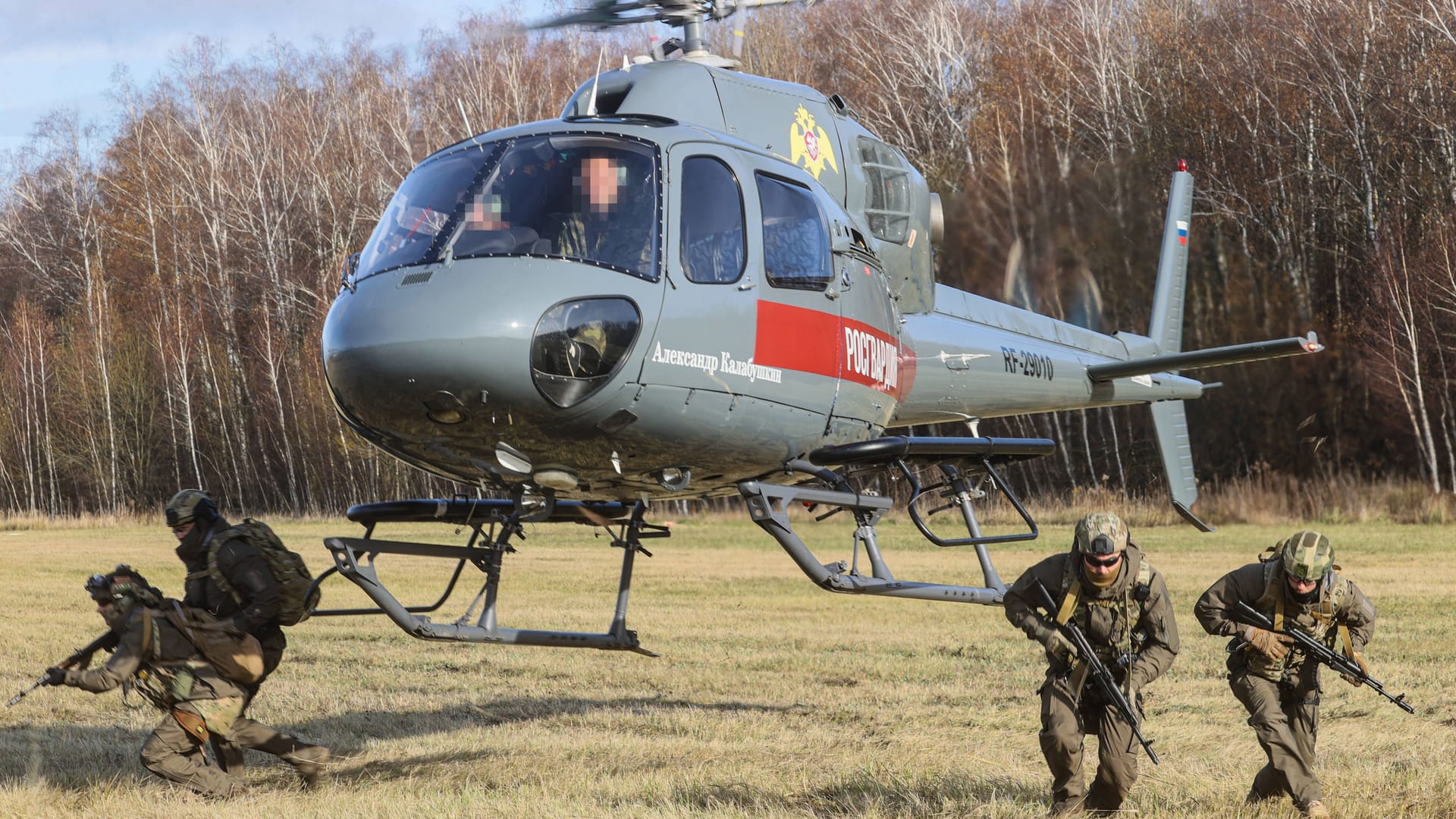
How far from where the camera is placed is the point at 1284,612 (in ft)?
19.8

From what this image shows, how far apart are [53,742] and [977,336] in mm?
6143

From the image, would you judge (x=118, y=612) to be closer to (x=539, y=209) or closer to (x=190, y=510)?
(x=190, y=510)

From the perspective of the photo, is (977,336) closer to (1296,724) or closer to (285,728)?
(1296,724)

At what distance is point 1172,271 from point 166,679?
8.63 meters

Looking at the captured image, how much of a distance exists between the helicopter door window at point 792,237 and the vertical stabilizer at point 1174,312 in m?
5.52

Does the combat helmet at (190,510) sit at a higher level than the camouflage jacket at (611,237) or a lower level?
lower

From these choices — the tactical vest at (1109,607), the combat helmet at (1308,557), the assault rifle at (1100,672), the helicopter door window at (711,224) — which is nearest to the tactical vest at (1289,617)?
the combat helmet at (1308,557)

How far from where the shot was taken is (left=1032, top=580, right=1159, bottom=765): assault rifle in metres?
5.67

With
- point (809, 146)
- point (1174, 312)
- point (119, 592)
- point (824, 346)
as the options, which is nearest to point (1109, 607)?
point (824, 346)

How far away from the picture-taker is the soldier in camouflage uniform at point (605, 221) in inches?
220

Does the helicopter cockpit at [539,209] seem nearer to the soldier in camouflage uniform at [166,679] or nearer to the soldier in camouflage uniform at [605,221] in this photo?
the soldier in camouflage uniform at [605,221]

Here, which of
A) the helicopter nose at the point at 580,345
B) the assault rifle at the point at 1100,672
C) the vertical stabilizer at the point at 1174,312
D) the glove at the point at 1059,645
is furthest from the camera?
the vertical stabilizer at the point at 1174,312

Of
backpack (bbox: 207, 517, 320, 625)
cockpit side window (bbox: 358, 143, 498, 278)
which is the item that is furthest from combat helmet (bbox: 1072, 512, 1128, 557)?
backpack (bbox: 207, 517, 320, 625)

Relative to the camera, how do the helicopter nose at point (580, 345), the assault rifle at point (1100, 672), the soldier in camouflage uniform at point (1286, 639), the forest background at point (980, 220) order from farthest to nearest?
the forest background at point (980, 220) → the soldier in camouflage uniform at point (1286, 639) → the assault rifle at point (1100, 672) → the helicopter nose at point (580, 345)
